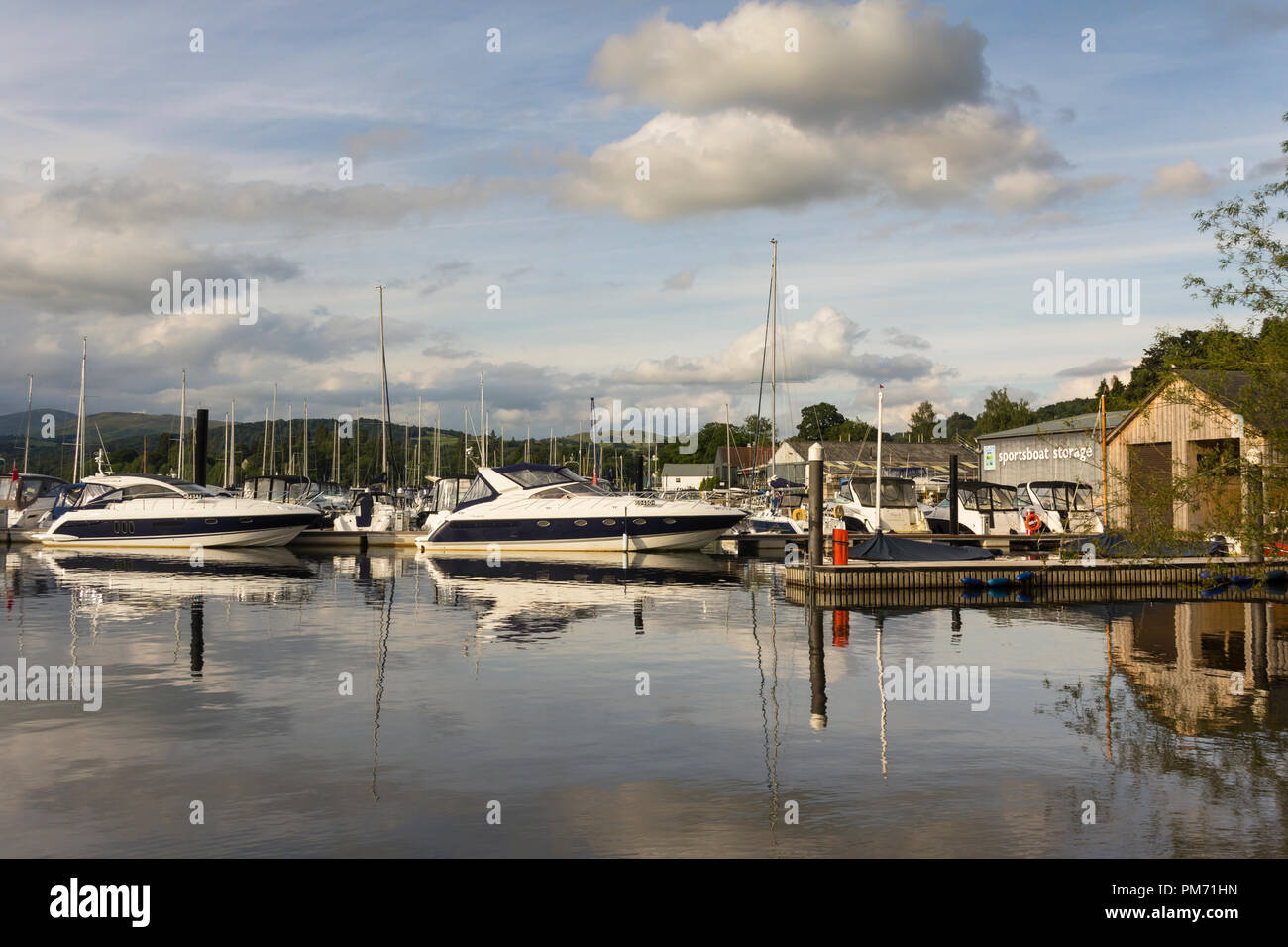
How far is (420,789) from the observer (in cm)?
808

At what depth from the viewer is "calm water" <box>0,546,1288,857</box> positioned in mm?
7059

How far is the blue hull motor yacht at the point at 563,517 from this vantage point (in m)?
34.9

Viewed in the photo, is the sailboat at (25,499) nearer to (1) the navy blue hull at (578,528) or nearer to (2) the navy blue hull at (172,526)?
(2) the navy blue hull at (172,526)

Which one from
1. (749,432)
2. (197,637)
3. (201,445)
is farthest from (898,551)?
(749,432)

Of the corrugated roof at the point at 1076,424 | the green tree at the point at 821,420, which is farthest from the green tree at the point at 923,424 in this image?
the corrugated roof at the point at 1076,424

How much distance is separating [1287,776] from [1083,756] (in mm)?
1544

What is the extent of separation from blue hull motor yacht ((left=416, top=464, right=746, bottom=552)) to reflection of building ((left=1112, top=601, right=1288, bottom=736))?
16454 millimetres

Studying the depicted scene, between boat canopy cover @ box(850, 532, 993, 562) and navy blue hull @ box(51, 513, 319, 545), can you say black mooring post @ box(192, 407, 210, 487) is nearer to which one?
navy blue hull @ box(51, 513, 319, 545)

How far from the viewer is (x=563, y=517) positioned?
35.1 m
